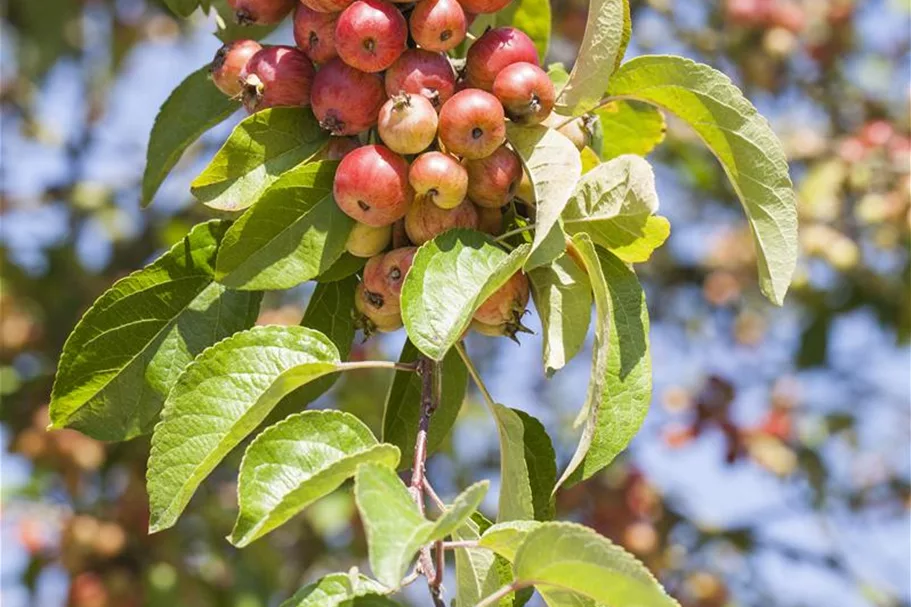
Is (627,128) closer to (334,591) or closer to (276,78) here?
(276,78)

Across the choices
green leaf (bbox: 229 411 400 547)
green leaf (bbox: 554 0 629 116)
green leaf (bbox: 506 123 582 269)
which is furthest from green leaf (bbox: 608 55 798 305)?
green leaf (bbox: 229 411 400 547)

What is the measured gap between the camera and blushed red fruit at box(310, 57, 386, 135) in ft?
3.85

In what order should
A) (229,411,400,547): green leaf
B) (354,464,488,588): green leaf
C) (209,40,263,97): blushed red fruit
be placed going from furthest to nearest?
(209,40,263,97): blushed red fruit < (229,411,400,547): green leaf < (354,464,488,588): green leaf

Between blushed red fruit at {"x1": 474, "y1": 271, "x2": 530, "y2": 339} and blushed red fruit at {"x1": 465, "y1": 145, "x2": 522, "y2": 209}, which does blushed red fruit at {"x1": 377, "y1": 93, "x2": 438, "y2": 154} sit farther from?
blushed red fruit at {"x1": 474, "y1": 271, "x2": 530, "y2": 339}

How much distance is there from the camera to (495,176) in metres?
1.15

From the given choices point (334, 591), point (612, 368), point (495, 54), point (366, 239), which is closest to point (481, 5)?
point (495, 54)

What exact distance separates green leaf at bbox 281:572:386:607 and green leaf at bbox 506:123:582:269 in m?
0.33

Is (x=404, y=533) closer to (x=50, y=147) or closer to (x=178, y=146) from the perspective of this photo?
(x=178, y=146)

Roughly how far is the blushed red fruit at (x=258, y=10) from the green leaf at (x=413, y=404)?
407mm

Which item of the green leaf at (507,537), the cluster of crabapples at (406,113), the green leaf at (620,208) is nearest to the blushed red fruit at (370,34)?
the cluster of crabapples at (406,113)

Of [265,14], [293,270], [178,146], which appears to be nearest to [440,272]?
[293,270]

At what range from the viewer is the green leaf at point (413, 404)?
1.34 meters

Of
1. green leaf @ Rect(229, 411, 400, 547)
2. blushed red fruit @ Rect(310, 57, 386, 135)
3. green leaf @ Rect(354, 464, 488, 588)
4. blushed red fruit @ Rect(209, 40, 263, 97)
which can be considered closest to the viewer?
green leaf @ Rect(354, 464, 488, 588)

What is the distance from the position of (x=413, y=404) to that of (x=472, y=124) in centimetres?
38
